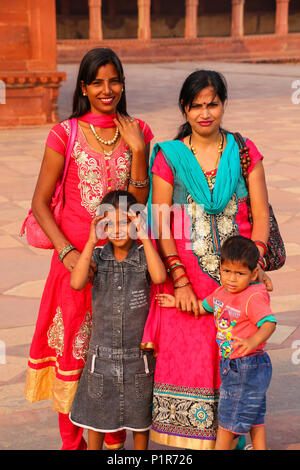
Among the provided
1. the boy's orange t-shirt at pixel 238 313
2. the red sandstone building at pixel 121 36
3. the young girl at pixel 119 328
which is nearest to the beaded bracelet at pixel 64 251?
the young girl at pixel 119 328

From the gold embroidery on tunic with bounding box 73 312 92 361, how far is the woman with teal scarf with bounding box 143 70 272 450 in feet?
0.81

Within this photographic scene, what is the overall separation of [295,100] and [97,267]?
40.4ft

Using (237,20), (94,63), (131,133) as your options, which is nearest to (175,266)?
(131,133)

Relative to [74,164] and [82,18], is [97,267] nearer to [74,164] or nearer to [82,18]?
[74,164]

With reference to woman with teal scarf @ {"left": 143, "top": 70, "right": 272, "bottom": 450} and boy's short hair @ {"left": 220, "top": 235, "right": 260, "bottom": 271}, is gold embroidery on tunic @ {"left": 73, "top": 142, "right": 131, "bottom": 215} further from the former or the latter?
boy's short hair @ {"left": 220, "top": 235, "right": 260, "bottom": 271}

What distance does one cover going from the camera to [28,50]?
405 inches

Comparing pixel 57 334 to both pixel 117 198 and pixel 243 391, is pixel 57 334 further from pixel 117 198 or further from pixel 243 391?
pixel 243 391

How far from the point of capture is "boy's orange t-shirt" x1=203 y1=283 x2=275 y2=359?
2309 mm

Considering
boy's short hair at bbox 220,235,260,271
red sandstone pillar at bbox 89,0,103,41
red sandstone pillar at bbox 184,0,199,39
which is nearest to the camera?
boy's short hair at bbox 220,235,260,271

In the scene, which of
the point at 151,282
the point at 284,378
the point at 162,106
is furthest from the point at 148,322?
the point at 162,106

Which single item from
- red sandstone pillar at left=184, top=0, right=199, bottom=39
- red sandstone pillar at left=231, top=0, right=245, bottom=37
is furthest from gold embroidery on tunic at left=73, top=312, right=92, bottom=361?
red sandstone pillar at left=231, top=0, right=245, bottom=37

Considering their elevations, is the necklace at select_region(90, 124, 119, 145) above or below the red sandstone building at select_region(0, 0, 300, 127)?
below

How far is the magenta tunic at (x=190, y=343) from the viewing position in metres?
2.47

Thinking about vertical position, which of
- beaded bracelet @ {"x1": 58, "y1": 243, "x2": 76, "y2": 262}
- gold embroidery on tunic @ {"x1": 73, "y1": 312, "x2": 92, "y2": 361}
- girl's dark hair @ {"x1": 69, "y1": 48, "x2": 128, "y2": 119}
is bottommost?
gold embroidery on tunic @ {"x1": 73, "y1": 312, "x2": 92, "y2": 361}
